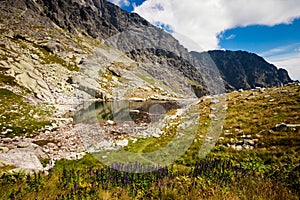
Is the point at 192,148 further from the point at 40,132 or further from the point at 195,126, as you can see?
the point at 40,132

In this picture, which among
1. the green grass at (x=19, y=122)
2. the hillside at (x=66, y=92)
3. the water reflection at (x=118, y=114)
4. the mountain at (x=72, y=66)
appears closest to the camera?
the hillside at (x=66, y=92)

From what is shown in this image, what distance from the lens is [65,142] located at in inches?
669

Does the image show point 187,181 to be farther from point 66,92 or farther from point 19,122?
point 66,92

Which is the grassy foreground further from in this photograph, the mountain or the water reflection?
the water reflection

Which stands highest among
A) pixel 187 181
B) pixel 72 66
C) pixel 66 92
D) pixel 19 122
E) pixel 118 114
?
pixel 72 66

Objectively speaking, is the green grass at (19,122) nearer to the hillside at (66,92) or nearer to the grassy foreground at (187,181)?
the hillside at (66,92)

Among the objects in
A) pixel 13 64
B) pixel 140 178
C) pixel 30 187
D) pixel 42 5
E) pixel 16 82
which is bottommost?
pixel 140 178

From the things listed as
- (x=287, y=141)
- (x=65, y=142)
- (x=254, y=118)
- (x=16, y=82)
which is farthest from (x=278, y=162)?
(x=16, y=82)

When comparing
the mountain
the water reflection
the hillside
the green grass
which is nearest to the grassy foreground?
the hillside

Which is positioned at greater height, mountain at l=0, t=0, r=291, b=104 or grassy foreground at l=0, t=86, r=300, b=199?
mountain at l=0, t=0, r=291, b=104

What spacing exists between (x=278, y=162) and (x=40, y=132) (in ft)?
65.1

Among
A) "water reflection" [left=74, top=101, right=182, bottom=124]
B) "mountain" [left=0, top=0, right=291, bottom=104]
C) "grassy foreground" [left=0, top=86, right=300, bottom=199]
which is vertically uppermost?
"mountain" [left=0, top=0, right=291, bottom=104]

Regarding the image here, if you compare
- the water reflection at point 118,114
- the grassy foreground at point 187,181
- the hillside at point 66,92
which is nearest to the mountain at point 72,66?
the hillside at point 66,92

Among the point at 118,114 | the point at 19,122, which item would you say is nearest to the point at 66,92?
the point at 118,114
